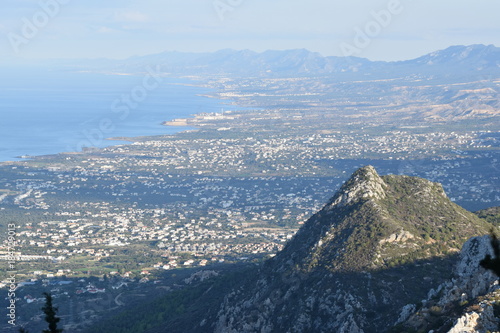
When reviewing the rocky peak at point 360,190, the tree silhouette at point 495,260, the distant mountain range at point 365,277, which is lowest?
the distant mountain range at point 365,277

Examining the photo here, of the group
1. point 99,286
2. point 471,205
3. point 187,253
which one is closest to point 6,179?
point 187,253

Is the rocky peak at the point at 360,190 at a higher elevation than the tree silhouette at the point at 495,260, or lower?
lower

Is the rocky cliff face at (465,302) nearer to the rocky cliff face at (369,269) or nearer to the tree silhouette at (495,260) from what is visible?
the rocky cliff face at (369,269)

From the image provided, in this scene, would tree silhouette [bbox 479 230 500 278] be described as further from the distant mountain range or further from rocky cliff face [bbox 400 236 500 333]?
the distant mountain range

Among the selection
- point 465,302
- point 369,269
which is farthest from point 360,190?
point 465,302

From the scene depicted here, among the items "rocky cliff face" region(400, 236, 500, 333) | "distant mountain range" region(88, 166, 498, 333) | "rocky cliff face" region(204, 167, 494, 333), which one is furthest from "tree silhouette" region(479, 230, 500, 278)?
"rocky cliff face" region(204, 167, 494, 333)

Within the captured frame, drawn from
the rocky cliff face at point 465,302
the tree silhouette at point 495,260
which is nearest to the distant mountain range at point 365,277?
the rocky cliff face at point 465,302
